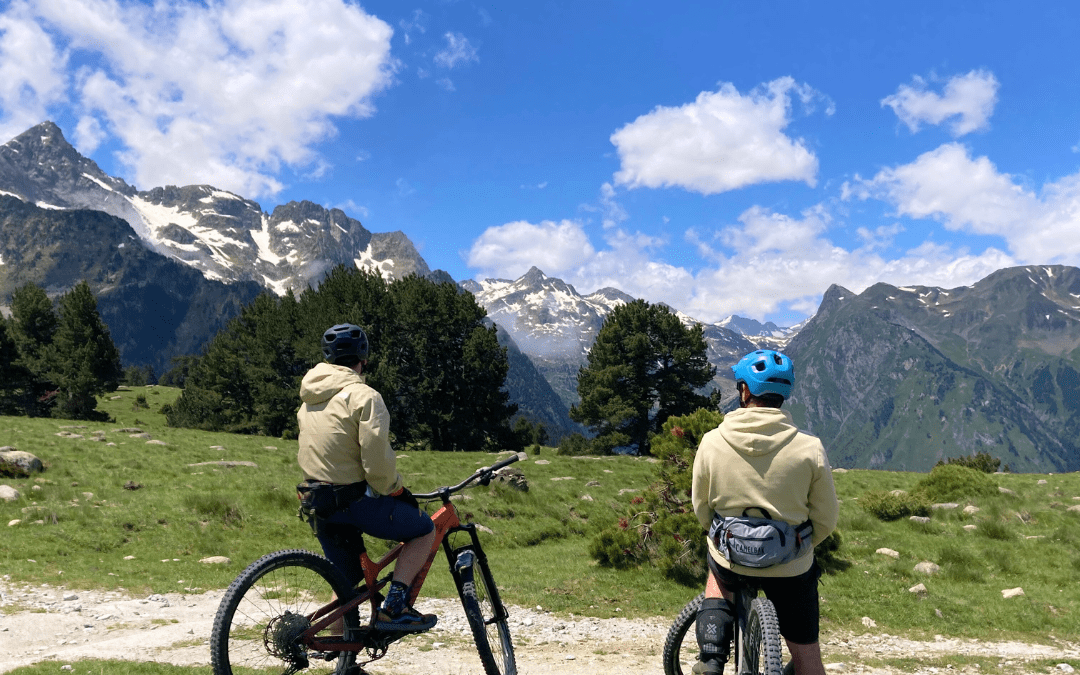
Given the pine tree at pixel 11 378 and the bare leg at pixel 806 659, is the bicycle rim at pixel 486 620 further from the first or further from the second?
the pine tree at pixel 11 378

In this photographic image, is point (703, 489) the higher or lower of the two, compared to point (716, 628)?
higher

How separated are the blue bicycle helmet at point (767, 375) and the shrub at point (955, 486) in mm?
23288

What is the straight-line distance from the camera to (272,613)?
5188 millimetres

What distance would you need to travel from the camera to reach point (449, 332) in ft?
173

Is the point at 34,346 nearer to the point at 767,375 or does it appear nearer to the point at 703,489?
the point at 703,489

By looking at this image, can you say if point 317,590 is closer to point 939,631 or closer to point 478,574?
point 478,574

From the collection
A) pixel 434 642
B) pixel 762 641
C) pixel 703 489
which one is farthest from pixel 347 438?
pixel 434 642

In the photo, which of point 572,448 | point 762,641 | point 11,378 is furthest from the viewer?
point 11,378

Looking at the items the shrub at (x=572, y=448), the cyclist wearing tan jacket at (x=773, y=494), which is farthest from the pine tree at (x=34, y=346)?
the cyclist wearing tan jacket at (x=773, y=494)

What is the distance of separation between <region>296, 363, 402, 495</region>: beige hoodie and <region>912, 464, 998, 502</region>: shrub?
24833 millimetres

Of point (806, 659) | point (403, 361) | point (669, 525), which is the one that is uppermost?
point (403, 361)

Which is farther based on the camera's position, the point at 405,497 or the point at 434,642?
the point at 434,642

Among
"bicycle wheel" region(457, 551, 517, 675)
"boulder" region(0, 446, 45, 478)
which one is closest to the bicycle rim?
"bicycle wheel" region(457, 551, 517, 675)

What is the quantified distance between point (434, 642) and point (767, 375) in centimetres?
646
